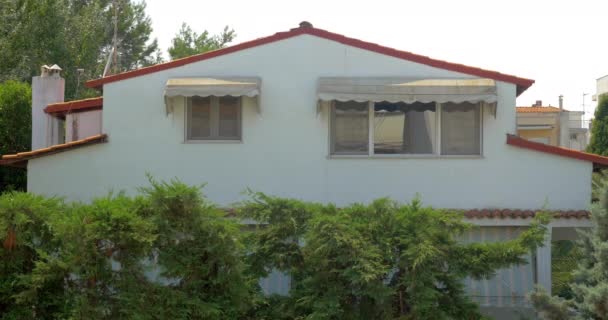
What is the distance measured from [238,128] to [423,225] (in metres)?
5.31

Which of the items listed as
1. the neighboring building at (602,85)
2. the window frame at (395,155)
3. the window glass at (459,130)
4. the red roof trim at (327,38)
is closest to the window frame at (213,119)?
the red roof trim at (327,38)

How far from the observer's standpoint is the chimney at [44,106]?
18562 mm

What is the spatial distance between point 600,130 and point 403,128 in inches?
764

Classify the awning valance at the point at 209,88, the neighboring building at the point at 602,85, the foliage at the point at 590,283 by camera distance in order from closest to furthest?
1. the foliage at the point at 590,283
2. the awning valance at the point at 209,88
3. the neighboring building at the point at 602,85

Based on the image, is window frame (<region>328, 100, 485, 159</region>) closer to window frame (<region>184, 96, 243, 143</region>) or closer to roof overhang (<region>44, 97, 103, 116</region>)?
window frame (<region>184, 96, 243, 143</region>)

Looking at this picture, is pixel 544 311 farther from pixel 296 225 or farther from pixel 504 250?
pixel 296 225

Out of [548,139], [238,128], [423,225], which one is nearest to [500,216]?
[423,225]

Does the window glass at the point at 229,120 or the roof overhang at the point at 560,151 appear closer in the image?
the roof overhang at the point at 560,151

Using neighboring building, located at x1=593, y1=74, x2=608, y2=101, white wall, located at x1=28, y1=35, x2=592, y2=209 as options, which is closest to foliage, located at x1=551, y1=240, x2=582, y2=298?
white wall, located at x1=28, y1=35, x2=592, y2=209

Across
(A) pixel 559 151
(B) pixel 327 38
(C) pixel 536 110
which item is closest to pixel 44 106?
(B) pixel 327 38

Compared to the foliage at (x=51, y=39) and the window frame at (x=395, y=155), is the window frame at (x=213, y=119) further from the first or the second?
the foliage at (x=51, y=39)

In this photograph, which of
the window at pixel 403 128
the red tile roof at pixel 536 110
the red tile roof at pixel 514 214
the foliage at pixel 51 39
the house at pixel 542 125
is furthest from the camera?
the red tile roof at pixel 536 110

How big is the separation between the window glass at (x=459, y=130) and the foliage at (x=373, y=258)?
154 inches

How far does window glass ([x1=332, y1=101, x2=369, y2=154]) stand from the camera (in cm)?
1631
